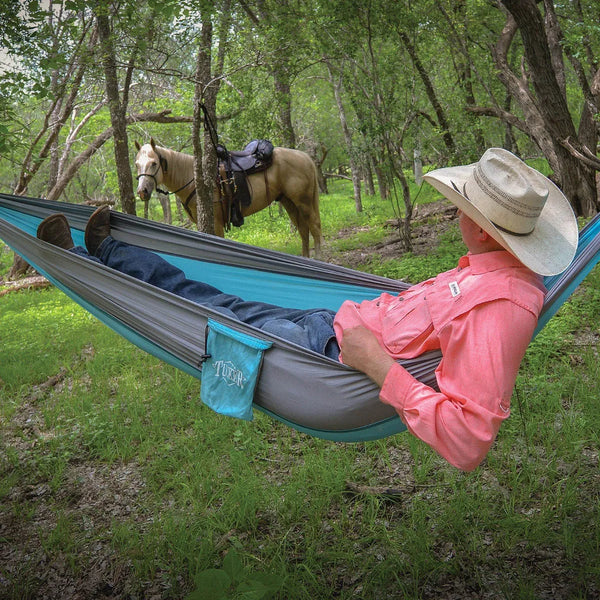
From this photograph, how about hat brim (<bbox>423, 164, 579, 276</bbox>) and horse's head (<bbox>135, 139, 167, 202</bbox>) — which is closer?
hat brim (<bbox>423, 164, 579, 276</bbox>)

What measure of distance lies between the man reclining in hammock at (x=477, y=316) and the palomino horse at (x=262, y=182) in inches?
163

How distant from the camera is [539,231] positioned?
1.59 metres

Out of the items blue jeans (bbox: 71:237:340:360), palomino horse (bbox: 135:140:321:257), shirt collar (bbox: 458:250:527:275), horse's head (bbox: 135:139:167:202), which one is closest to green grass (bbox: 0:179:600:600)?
blue jeans (bbox: 71:237:340:360)

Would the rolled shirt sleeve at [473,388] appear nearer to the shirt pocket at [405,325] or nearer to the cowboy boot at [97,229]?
the shirt pocket at [405,325]

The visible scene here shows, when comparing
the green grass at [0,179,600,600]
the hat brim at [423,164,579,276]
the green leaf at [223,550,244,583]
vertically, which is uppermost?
the hat brim at [423,164,579,276]

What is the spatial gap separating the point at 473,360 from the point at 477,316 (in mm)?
115

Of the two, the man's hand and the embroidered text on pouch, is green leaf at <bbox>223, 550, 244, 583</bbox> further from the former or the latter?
the man's hand

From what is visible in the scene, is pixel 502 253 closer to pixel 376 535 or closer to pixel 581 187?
pixel 376 535

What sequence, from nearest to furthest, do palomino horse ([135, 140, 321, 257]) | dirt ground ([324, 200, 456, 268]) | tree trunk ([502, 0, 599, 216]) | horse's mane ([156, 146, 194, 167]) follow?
tree trunk ([502, 0, 599, 216]) → palomino horse ([135, 140, 321, 257]) → horse's mane ([156, 146, 194, 167]) → dirt ground ([324, 200, 456, 268])

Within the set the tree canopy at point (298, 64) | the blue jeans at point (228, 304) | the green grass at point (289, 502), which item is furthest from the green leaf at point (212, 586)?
the tree canopy at point (298, 64)

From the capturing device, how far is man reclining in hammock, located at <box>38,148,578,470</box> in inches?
53.9

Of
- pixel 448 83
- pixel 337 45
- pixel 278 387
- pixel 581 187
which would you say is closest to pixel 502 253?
pixel 278 387

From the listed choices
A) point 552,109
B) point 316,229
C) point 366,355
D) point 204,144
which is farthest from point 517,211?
point 316,229

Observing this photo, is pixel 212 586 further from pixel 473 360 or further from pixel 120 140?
pixel 120 140
